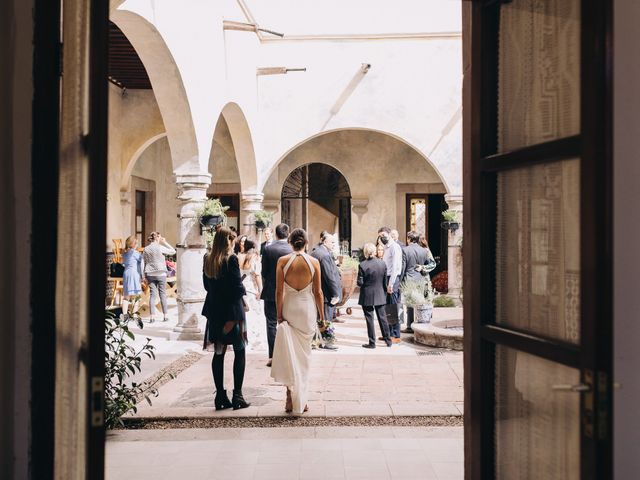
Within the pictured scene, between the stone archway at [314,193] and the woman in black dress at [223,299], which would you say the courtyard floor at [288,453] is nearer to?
the woman in black dress at [223,299]

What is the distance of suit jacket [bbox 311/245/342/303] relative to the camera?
7.74 metres

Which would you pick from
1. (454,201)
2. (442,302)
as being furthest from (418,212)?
(442,302)

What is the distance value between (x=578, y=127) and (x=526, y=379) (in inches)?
36.8

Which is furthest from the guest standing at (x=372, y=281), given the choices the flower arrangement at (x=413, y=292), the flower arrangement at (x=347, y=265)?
the flower arrangement at (x=347, y=265)

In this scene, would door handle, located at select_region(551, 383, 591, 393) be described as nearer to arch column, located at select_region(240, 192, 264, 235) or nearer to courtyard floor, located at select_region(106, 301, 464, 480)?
courtyard floor, located at select_region(106, 301, 464, 480)

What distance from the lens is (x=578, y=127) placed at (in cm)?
214

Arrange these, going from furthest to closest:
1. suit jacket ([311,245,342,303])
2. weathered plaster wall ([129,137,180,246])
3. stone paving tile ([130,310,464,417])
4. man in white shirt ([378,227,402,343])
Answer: weathered plaster wall ([129,137,180,246]) < man in white shirt ([378,227,402,343]) < suit jacket ([311,245,342,303]) < stone paving tile ([130,310,464,417])

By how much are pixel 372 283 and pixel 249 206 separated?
21.7 ft

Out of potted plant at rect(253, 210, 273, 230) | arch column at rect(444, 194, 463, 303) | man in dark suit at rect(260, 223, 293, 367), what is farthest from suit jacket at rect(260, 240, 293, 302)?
arch column at rect(444, 194, 463, 303)

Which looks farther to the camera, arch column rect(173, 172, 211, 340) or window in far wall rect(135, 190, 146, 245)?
window in far wall rect(135, 190, 146, 245)

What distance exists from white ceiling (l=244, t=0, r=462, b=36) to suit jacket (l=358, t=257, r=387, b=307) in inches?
290

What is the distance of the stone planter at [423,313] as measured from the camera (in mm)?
9570

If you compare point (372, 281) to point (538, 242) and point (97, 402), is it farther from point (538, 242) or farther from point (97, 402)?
point (97, 402)
